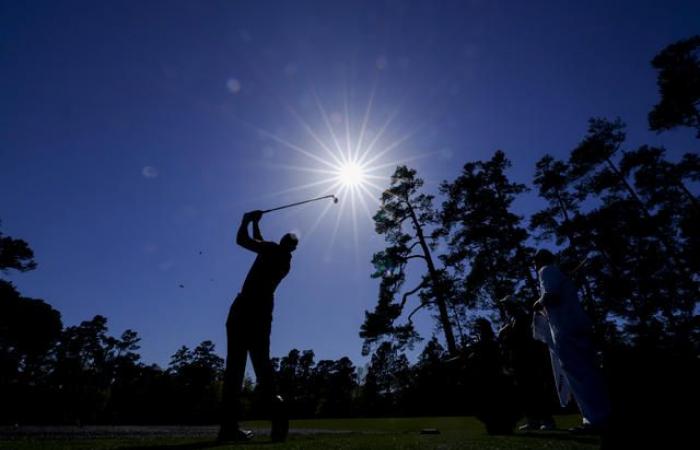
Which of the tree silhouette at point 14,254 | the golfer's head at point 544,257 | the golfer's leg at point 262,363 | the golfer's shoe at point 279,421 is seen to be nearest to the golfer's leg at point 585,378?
the golfer's head at point 544,257

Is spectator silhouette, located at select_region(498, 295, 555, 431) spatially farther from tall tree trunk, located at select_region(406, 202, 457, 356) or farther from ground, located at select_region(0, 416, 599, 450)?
tall tree trunk, located at select_region(406, 202, 457, 356)

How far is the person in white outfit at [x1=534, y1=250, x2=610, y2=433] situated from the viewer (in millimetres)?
4055

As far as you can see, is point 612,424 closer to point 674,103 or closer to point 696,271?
point 696,271

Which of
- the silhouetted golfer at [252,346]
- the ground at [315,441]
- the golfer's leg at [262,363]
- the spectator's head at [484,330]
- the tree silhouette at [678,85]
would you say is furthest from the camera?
the tree silhouette at [678,85]

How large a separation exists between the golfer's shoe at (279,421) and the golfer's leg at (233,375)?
398mm

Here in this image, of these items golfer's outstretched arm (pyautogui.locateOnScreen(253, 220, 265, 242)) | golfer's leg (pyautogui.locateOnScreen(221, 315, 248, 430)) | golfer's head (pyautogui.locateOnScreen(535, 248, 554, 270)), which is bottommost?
golfer's leg (pyautogui.locateOnScreen(221, 315, 248, 430))

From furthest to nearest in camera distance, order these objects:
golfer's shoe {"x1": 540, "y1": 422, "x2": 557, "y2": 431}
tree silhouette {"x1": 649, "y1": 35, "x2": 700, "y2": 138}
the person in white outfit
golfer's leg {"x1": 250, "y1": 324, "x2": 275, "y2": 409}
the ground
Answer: tree silhouette {"x1": 649, "y1": 35, "x2": 700, "y2": 138} < golfer's shoe {"x1": 540, "y1": 422, "x2": 557, "y2": 431} < the person in white outfit < golfer's leg {"x1": 250, "y1": 324, "x2": 275, "y2": 409} < the ground

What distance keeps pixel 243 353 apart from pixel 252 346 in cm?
12

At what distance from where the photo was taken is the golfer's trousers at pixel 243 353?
12.6ft

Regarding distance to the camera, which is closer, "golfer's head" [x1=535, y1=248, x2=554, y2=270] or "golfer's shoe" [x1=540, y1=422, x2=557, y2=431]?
"golfer's head" [x1=535, y1=248, x2=554, y2=270]

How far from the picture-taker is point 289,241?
4.62 metres

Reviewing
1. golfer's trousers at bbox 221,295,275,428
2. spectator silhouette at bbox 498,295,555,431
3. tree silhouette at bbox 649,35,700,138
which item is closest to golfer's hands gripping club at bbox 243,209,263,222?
A: golfer's trousers at bbox 221,295,275,428

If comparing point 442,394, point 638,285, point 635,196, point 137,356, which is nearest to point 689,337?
point 638,285

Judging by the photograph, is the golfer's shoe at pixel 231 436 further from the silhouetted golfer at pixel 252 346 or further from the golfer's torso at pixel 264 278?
the golfer's torso at pixel 264 278
